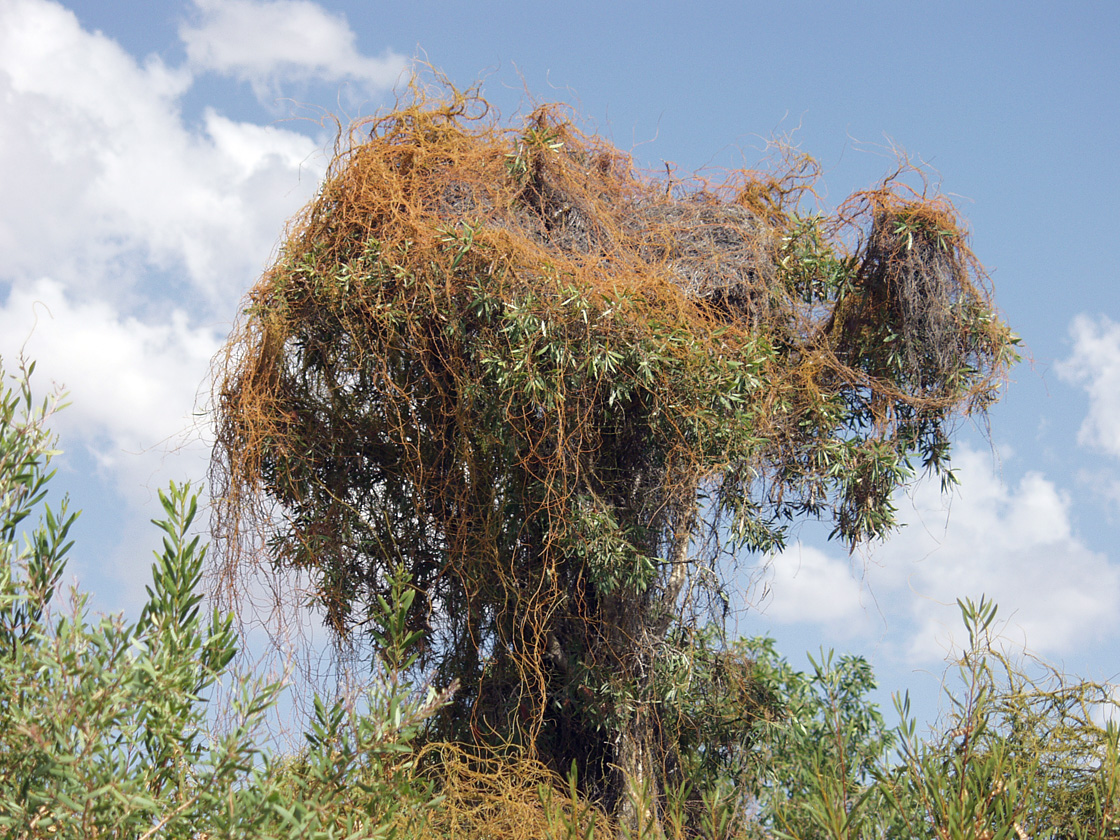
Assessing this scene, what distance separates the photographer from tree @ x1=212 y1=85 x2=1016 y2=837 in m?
7.06

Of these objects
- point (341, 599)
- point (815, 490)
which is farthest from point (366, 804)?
point (815, 490)

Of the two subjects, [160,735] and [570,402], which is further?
[570,402]

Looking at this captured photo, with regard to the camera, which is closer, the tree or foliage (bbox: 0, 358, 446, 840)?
foliage (bbox: 0, 358, 446, 840)

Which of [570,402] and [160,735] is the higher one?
[570,402]

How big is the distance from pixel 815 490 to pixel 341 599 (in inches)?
156

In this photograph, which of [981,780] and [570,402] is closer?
[981,780]

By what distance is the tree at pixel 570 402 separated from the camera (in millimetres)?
7062

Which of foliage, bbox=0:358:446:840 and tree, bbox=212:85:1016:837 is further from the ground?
tree, bbox=212:85:1016:837

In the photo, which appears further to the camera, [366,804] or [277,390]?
[277,390]

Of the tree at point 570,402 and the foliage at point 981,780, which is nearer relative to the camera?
the foliage at point 981,780

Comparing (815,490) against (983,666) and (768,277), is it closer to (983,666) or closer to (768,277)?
(768,277)

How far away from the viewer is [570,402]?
698 cm

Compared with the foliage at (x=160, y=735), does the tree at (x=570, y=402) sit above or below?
above

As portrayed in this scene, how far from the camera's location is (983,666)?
414 cm
